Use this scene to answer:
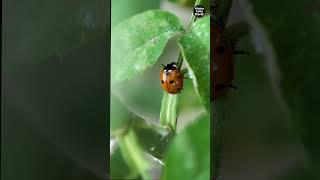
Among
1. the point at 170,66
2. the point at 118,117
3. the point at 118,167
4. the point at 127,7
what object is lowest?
the point at 118,167

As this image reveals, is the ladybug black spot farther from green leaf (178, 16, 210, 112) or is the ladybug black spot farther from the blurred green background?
the blurred green background

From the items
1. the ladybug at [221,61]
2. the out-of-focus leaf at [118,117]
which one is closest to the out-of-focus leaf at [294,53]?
the ladybug at [221,61]

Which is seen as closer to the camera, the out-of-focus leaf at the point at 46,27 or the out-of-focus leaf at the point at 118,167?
the out-of-focus leaf at the point at 46,27

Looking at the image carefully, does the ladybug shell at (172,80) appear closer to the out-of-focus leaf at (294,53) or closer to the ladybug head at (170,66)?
the ladybug head at (170,66)

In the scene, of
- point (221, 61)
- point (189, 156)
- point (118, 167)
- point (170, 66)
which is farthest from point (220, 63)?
point (118, 167)

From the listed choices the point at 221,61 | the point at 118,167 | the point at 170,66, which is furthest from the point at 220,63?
the point at 118,167

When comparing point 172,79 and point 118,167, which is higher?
point 172,79

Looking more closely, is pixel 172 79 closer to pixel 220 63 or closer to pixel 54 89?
pixel 220 63
